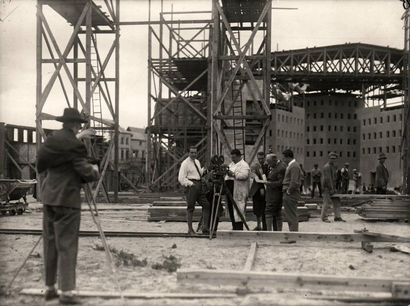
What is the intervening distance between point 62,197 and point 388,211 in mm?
11942

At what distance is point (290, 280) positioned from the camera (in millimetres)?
5742

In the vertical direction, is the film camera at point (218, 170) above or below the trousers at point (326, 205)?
above

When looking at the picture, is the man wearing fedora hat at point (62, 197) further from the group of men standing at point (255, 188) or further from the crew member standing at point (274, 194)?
the crew member standing at point (274, 194)

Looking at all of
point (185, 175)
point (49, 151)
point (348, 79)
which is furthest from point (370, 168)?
point (49, 151)

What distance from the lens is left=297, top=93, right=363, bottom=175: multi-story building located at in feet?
259

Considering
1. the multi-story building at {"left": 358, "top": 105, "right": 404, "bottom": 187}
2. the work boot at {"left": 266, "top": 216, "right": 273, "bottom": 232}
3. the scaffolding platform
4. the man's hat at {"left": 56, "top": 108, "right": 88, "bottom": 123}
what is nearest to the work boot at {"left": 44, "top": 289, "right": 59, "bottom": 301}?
the man's hat at {"left": 56, "top": 108, "right": 88, "bottom": 123}

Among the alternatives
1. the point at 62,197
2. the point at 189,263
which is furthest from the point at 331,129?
the point at 62,197

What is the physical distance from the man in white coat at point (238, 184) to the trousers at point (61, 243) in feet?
18.0

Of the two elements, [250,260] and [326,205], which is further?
[326,205]

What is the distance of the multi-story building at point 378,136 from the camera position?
7088 cm

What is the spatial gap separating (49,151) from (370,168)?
7359 cm

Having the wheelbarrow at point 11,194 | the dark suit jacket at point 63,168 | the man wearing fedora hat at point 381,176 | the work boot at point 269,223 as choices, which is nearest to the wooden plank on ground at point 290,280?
the dark suit jacket at point 63,168

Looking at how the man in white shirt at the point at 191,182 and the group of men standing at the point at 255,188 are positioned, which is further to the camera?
the man in white shirt at the point at 191,182

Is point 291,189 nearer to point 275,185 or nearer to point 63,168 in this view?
point 275,185
